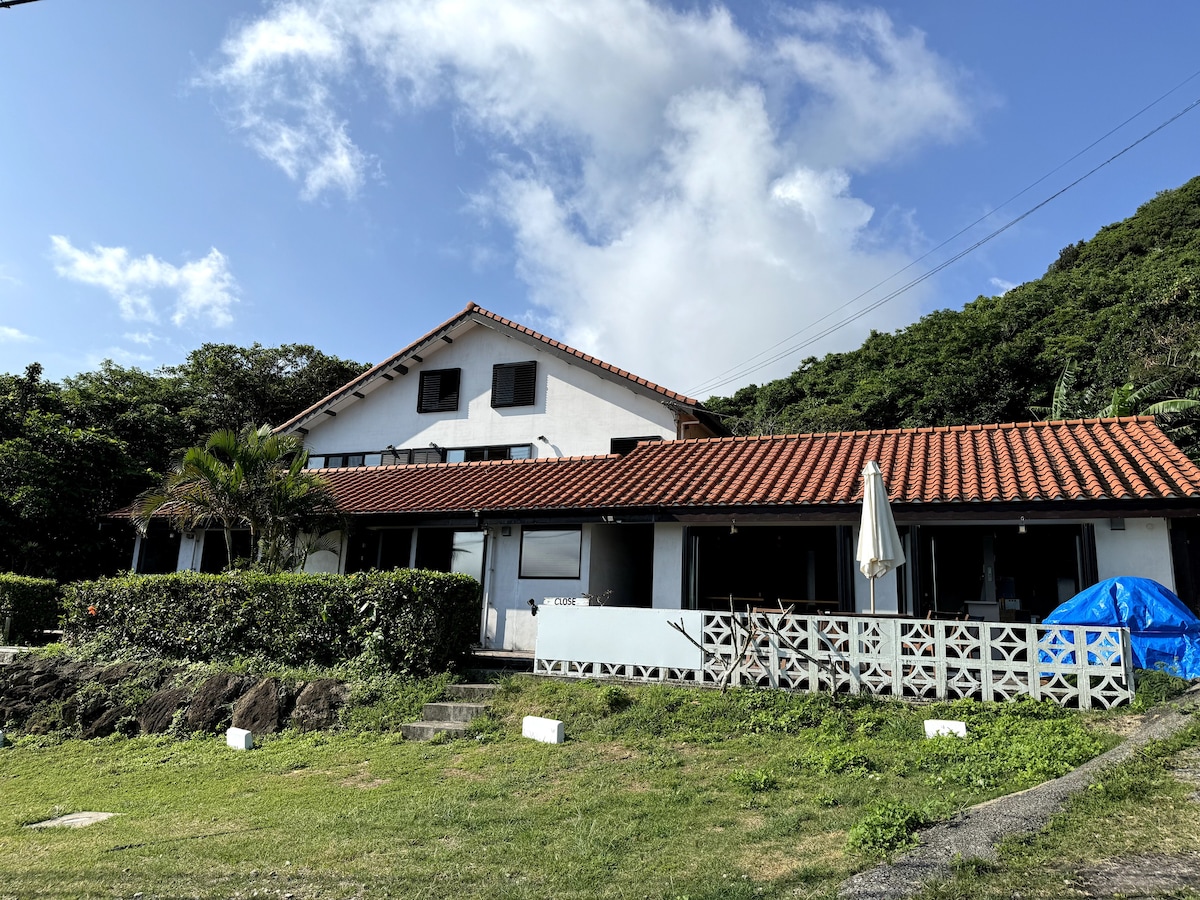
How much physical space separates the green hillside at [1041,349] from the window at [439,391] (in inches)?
789

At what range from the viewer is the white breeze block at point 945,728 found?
8.54m

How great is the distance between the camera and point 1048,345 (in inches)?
1379

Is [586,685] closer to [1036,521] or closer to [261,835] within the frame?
[261,835]

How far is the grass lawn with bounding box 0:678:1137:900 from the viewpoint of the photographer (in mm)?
5594

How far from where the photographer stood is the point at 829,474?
47.8ft

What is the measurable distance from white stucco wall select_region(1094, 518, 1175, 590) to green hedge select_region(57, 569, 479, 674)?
389 inches

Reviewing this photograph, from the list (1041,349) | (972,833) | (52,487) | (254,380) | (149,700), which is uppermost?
(1041,349)

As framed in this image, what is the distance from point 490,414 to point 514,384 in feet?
3.52

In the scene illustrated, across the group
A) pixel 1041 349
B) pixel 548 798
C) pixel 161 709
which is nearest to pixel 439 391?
pixel 161 709

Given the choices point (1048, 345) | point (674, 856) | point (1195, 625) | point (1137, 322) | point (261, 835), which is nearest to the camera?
point (674, 856)

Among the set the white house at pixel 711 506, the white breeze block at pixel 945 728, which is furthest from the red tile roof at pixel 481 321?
the white breeze block at pixel 945 728

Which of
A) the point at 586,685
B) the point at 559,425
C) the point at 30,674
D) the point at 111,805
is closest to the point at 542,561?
the point at 586,685

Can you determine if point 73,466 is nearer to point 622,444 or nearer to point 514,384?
point 514,384

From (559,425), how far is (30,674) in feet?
40.7
